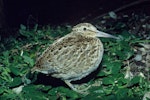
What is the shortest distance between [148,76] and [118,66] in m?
0.41

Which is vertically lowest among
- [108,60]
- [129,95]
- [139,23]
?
[129,95]

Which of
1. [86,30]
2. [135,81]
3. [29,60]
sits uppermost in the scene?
[86,30]

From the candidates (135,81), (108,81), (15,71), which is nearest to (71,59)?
(108,81)

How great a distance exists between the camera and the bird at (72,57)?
539 cm

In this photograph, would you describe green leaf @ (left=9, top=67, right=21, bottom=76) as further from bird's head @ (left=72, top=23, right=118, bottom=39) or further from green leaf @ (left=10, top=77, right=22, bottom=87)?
bird's head @ (left=72, top=23, right=118, bottom=39)

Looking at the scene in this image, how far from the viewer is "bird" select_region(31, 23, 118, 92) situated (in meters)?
5.39

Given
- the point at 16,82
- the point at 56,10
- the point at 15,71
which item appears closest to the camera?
the point at 16,82

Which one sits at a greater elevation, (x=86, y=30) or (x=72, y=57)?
(x=86, y=30)

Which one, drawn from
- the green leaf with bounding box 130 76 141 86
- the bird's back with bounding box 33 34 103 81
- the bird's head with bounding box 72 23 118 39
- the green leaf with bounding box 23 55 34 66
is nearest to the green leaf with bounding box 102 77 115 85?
the green leaf with bounding box 130 76 141 86

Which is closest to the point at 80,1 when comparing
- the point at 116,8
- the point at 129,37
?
the point at 116,8

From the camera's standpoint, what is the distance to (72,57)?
545cm

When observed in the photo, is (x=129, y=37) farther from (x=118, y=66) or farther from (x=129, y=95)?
(x=129, y=95)

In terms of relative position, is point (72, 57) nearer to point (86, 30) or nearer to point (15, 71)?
point (86, 30)

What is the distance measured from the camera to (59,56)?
17.7 ft
